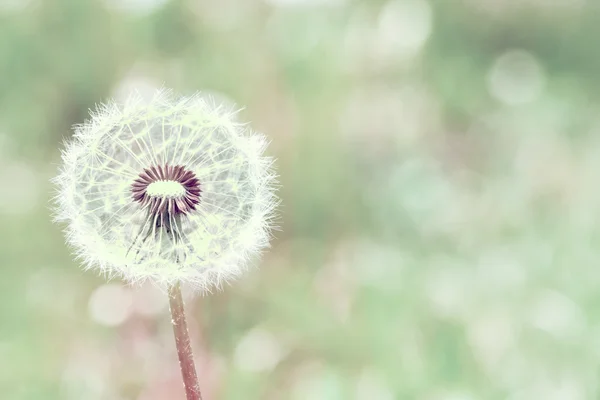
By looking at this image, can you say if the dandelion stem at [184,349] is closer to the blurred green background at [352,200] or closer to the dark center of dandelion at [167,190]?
the dark center of dandelion at [167,190]

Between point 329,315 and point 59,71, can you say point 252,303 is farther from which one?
point 59,71

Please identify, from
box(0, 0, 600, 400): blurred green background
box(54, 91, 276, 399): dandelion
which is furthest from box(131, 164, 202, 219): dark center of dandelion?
box(0, 0, 600, 400): blurred green background

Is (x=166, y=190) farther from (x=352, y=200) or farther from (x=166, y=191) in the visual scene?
(x=352, y=200)

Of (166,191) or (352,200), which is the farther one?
(352,200)

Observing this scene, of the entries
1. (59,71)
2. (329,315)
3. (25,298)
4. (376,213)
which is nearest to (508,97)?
(376,213)

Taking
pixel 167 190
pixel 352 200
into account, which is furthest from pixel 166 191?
pixel 352 200

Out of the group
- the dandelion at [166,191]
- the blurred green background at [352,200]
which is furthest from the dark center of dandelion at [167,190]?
the blurred green background at [352,200]

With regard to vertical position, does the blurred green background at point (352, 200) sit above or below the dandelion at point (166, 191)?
above
